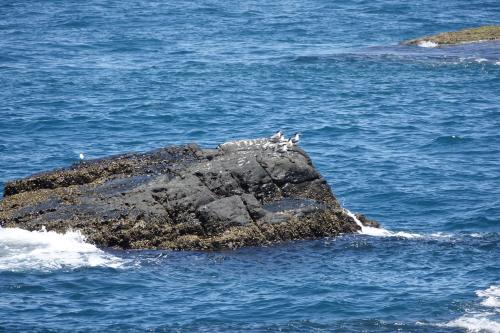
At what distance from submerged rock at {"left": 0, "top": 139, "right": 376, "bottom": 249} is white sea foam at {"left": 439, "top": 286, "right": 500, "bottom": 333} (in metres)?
5.90

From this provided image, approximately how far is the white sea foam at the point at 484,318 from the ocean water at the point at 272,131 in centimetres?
9

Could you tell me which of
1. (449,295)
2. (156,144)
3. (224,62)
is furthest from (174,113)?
(449,295)

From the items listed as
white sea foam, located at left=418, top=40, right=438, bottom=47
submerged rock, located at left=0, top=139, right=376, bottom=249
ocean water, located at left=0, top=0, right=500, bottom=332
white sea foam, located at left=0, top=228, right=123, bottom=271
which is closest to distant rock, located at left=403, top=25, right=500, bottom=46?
white sea foam, located at left=418, top=40, right=438, bottom=47

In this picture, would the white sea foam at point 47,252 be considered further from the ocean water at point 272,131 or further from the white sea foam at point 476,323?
the white sea foam at point 476,323

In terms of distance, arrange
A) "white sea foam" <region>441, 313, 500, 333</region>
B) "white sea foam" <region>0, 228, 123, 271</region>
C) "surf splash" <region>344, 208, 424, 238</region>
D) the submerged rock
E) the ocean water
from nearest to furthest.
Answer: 1. "white sea foam" <region>441, 313, 500, 333</region>
2. the ocean water
3. "white sea foam" <region>0, 228, 123, 271</region>
4. the submerged rock
5. "surf splash" <region>344, 208, 424, 238</region>

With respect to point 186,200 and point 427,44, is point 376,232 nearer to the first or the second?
point 186,200

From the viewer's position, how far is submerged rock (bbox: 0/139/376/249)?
29.5 m

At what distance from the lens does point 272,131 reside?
4847 cm

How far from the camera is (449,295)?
2711 cm

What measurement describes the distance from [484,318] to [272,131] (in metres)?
24.3

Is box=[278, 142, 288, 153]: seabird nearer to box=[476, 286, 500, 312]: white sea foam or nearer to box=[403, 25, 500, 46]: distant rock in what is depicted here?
box=[476, 286, 500, 312]: white sea foam

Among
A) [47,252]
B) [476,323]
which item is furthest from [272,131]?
[476,323]

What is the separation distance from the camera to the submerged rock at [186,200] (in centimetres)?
2948

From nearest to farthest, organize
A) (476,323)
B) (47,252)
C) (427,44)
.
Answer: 1. (476,323)
2. (47,252)
3. (427,44)
